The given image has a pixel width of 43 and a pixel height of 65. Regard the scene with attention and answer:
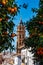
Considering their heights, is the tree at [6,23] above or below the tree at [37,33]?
below

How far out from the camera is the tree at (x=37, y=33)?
23922 millimetres

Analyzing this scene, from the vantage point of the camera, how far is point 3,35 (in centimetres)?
1719

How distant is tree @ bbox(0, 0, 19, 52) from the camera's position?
16.7 meters

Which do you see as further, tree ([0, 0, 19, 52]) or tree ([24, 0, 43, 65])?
tree ([24, 0, 43, 65])

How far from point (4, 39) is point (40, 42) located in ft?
23.3

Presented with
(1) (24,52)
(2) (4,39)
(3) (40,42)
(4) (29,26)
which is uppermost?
(1) (24,52)

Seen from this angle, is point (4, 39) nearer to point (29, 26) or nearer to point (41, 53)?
point (41, 53)

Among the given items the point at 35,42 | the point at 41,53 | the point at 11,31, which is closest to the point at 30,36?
the point at 35,42

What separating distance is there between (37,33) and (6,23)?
7991 millimetres

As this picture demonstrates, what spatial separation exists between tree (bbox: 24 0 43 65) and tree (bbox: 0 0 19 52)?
5.73 meters

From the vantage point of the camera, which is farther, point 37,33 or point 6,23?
point 37,33

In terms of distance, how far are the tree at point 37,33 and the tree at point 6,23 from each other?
5.73 m

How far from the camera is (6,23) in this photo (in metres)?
17.1

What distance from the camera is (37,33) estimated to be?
81.6 feet
